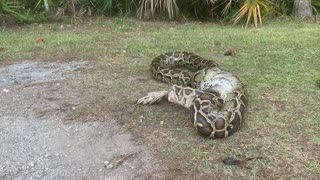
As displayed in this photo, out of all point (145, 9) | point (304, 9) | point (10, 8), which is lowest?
point (10, 8)

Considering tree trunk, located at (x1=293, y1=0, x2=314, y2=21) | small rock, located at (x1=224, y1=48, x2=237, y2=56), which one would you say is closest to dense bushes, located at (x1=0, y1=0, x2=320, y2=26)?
tree trunk, located at (x1=293, y1=0, x2=314, y2=21)

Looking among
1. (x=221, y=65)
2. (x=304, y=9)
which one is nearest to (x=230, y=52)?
(x=221, y=65)

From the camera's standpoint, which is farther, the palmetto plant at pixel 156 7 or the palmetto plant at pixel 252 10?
the palmetto plant at pixel 156 7

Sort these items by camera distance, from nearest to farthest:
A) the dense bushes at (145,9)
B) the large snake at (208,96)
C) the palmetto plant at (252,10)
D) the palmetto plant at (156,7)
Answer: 1. the large snake at (208,96)
2. the palmetto plant at (252,10)
3. the dense bushes at (145,9)
4. the palmetto plant at (156,7)

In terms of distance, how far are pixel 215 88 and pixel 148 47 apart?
320 centimetres

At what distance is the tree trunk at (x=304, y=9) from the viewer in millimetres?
10945

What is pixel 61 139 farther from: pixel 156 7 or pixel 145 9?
pixel 156 7

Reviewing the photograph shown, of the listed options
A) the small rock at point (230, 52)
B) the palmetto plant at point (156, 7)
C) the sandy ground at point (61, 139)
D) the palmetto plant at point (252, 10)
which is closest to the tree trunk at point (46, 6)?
the palmetto plant at point (156, 7)

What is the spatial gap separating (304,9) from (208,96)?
739 cm

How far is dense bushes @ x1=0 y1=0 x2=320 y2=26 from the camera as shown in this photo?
1076cm

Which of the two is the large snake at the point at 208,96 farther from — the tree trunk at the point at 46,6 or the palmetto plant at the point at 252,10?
the tree trunk at the point at 46,6

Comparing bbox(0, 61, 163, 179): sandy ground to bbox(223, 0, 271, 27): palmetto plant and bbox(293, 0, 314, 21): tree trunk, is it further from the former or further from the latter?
bbox(293, 0, 314, 21): tree trunk

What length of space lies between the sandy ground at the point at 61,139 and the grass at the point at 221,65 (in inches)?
10.1

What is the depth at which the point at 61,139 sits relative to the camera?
4.38 meters
